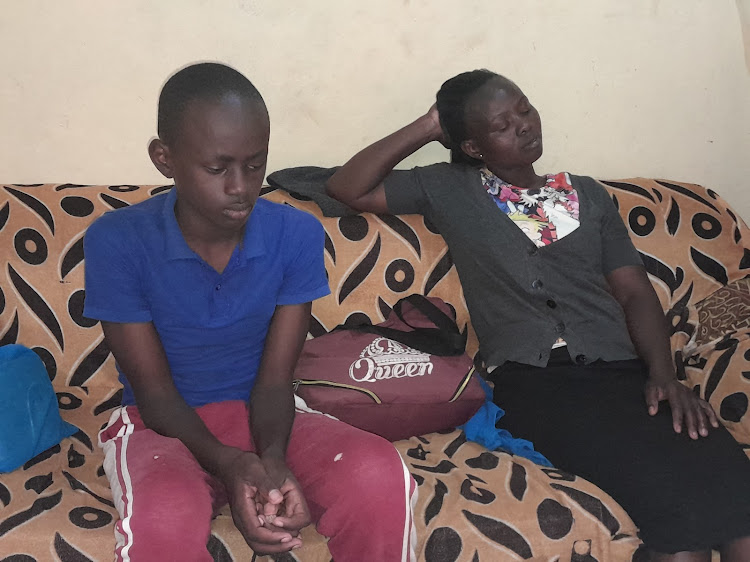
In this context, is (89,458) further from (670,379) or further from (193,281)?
(670,379)

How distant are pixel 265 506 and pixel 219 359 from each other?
0.41 meters

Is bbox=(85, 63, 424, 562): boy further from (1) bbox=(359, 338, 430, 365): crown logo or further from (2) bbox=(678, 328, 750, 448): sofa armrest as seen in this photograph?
(2) bbox=(678, 328, 750, 448): sofa armrest

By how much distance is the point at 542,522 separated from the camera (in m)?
1.48

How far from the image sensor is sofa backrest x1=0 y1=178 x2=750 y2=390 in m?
1.93

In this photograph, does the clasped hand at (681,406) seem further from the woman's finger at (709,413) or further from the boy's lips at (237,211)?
the boy's lips at (237,211)

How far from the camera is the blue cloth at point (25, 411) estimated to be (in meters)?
1.58

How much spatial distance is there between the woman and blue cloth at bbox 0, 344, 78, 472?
86 cm

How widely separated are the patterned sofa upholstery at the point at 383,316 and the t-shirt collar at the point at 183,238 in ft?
1.66

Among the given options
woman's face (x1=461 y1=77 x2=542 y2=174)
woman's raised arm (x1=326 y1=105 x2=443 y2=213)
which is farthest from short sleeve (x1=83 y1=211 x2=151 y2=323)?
woman's face (x1=461 y1=77 x2=542 y2=174)

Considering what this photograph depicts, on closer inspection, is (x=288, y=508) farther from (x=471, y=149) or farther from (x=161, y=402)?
(x=471, y=149)

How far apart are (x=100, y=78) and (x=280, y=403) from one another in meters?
1.23

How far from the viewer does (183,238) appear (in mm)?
1474

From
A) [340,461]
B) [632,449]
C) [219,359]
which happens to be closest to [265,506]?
[340,461]

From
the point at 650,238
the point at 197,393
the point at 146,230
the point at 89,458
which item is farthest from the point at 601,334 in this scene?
the point at 89,458
